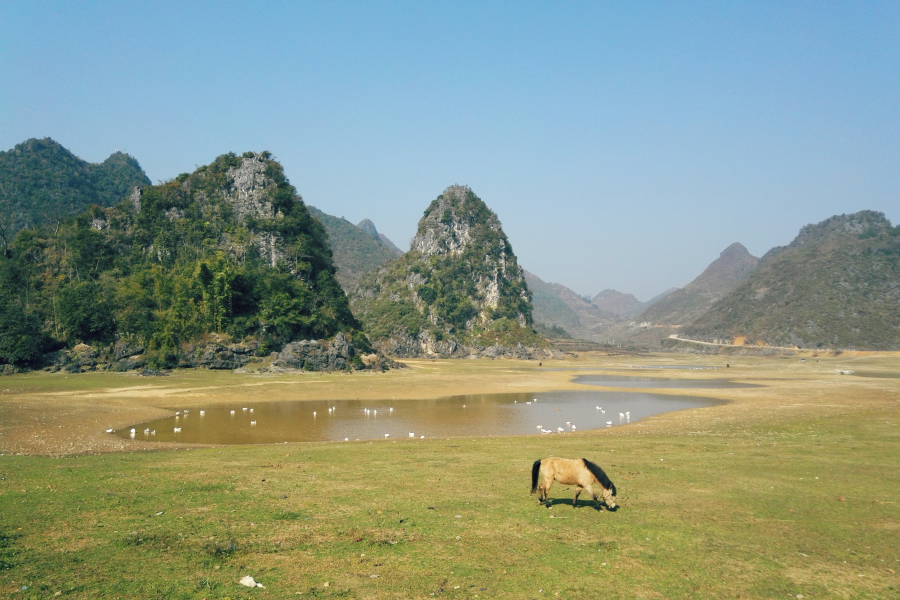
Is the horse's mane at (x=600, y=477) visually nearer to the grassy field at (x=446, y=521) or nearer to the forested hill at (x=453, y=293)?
the grassy field at (x=446, y=521)

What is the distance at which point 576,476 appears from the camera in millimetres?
13008

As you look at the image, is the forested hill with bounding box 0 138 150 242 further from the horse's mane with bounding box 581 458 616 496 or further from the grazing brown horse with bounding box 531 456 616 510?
the horse's mane with bounding box 581 458 616 496

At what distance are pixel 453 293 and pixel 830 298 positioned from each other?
112047mm

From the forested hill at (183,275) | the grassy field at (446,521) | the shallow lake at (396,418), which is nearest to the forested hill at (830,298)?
the shallow lake at (396,418)

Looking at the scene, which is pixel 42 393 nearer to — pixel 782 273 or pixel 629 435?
pixel 629 435

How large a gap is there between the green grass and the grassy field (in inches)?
2.2

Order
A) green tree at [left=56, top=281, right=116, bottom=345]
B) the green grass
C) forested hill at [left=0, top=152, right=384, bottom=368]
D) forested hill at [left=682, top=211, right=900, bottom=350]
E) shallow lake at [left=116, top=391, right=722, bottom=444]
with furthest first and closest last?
forested hill at [left=682, top=211, right=900, bottom=350], forested hill at [left=0, top=152, right=384, bottom=368], green tree at [left=56, top=281, right=116, bottom=345], shallow lake at [left=116, top=391, right=722, bottom=444], the green grass

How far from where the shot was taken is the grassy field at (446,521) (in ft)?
28.0

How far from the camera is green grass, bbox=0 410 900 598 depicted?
27.8 ft

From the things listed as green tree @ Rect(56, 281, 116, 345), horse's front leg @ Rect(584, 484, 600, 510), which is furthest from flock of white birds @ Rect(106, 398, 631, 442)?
green tree @ Rect(56, 281, 116, 345)

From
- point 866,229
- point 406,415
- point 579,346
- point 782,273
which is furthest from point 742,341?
point 406,415

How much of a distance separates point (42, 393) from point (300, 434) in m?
29.1

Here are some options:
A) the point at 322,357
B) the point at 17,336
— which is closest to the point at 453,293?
the point at 322,357

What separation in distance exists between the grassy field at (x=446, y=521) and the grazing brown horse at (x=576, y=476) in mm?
388
